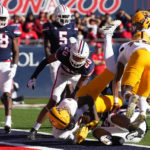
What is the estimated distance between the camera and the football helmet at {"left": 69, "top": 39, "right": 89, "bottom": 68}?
21.4ft

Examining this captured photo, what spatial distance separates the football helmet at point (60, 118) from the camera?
19.8ft

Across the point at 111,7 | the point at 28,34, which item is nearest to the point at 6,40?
the point at 28,34

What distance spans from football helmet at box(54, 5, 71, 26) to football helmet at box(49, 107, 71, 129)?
3040 mm

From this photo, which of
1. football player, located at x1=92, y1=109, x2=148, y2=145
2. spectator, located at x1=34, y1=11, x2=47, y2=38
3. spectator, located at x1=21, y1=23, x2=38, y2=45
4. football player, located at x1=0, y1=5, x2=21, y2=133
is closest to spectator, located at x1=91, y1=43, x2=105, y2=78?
spectator, located at x1=21, y1=23, x2=38, y2=45

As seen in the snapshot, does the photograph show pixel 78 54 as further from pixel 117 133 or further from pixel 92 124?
pixel 117 133

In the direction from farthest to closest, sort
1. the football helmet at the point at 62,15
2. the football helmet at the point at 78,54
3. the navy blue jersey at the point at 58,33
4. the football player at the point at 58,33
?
the navy blue jersey at the point at 58,33 → the football player at the point at 58,33 → the football helmet at the point at 62,15 → the football helmet at the point at 78,54

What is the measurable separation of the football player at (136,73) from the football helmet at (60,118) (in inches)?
27.5

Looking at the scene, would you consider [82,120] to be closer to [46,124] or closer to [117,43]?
[46,124]

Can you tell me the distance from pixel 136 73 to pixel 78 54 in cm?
87

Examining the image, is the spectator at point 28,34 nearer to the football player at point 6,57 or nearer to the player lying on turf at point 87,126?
the football player at point 6,57

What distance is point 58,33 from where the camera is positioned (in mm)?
9117

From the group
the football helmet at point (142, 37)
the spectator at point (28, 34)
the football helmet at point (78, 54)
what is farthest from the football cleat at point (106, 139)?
the spectator at point (28, 34)

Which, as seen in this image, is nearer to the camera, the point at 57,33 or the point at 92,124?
the point at 92,124

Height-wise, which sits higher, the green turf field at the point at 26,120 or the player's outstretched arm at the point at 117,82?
the player's outstretched arm at the point at 117,82
